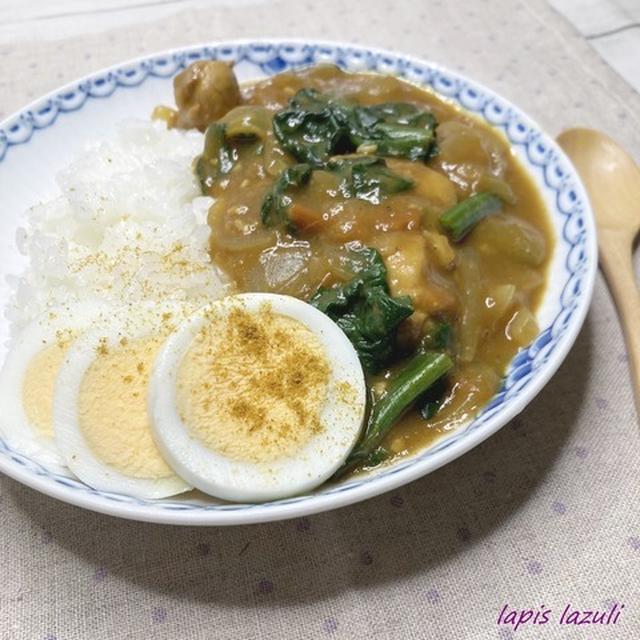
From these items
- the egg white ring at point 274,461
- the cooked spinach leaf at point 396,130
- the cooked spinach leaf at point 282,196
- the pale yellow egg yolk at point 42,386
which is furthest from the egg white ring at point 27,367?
the cooked spinach leaf at point 396,130

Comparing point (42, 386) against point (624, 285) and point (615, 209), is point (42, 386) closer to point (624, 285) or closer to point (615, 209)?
point (624, 285)

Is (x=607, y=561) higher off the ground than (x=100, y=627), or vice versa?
(x=607, y=561)

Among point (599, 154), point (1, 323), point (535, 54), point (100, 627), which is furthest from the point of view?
point (535, 54)

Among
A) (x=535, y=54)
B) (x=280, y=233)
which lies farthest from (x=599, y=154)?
(x=280, y=233)

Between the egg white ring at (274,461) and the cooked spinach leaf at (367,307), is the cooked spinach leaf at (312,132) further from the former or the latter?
the egg white ring at (274,461)

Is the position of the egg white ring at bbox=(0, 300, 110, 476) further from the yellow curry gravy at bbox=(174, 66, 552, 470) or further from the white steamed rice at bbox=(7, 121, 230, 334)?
the yellow curry gravy at bbox=(174, 66, 552, 470)

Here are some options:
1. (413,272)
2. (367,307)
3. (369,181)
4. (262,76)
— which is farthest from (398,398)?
(262,76)

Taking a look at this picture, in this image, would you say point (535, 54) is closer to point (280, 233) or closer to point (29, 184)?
point (280, 233)

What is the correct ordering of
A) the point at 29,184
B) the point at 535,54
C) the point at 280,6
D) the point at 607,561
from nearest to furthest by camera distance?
the point at 607,561 → the point at 29,184 → the point at 535,54 → the point at 280,6
